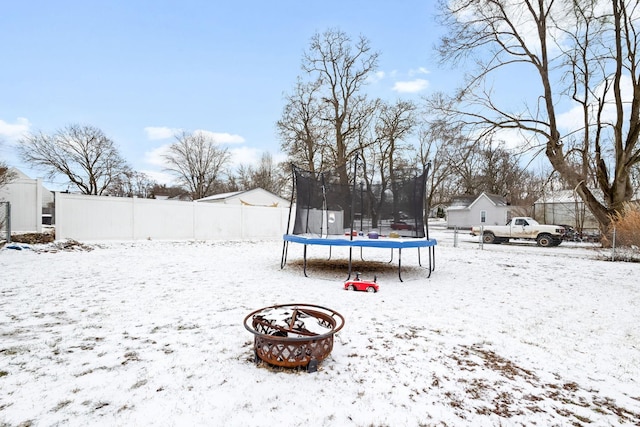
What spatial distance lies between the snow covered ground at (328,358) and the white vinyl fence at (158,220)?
567 cm

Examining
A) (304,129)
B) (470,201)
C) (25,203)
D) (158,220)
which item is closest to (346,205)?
(158,220)

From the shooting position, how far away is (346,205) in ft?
23.1

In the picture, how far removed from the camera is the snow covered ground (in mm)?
1786

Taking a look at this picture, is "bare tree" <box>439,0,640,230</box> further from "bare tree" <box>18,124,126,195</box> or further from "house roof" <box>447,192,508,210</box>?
"bare tree" <box>18,124,126,195</box>

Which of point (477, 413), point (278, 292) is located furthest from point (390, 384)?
point (278, 292)

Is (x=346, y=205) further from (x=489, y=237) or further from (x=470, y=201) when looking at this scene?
(x=470, y=201)

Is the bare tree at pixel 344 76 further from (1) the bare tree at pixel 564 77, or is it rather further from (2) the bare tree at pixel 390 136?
(1) the bare tree at pixel 564 77

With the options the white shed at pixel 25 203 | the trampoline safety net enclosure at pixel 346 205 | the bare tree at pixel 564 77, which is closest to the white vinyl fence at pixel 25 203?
the white shed at pixel 25 203

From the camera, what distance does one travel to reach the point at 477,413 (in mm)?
1798

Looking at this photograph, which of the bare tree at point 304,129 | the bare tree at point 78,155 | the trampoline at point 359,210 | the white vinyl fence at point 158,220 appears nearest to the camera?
the trampoline at point 359,210

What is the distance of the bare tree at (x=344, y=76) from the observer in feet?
70.8

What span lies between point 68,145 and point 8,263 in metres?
29.3

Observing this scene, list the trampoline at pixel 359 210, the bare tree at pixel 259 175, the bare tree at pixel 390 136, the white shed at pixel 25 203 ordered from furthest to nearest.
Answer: the bare tree at pixel 259 175
the bare tree at pixel 390 136
the white shed at pixel 25 203
the trampoline at pixel 359 210

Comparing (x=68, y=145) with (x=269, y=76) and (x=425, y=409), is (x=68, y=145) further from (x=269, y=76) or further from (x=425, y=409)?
(x=425, y=409)
